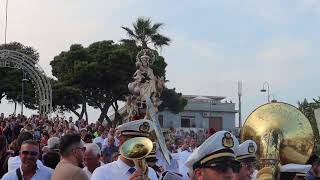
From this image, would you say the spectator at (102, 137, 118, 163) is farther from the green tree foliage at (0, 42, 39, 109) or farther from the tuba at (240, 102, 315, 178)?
the green tree foliage at (0, 42, 39, 109)

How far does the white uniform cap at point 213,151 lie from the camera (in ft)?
10.6

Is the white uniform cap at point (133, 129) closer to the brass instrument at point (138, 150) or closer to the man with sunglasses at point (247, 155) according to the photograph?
the brass instrument at point (138, 150)

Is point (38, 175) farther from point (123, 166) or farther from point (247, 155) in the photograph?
point (247, 155)

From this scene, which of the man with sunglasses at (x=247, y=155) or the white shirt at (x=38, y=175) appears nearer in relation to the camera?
the man with sunglasses at (x=247, y=155)

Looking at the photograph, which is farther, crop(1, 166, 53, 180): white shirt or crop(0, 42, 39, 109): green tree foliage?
crop(0, 42, 39, 109): green tree foliage

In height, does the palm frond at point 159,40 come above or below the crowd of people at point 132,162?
above

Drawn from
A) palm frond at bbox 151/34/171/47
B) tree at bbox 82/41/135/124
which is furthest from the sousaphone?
tree at bbox 82/41/135/124

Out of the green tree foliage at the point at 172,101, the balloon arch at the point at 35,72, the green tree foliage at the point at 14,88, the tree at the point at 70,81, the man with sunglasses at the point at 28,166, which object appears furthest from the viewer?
the green tree foliage at the point at 172,101

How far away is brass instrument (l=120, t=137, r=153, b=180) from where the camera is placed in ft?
15.7

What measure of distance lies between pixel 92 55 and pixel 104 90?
143 inches

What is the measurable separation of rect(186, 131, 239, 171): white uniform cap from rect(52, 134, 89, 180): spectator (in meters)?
2.14

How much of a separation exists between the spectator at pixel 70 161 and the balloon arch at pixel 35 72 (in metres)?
32.0

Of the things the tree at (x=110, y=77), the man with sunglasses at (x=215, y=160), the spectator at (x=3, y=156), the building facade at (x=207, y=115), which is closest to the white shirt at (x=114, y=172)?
the man with sunglasses at (x=215, y=160)

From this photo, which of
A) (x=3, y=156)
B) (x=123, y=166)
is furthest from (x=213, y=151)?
(x=3, y=156)
